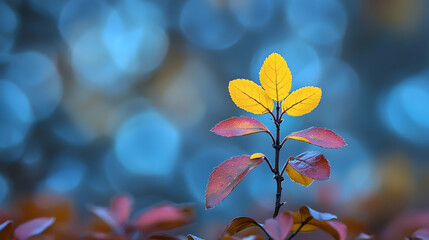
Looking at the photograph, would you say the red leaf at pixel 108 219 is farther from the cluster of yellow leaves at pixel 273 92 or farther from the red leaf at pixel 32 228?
the cluster of yellow leaves at pixel 273 92

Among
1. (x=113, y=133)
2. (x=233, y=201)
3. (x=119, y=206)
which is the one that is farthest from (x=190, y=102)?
(x=119, y=206)

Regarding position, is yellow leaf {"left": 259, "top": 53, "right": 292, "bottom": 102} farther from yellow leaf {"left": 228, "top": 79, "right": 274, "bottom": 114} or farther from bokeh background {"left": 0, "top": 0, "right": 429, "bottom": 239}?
bokeh background {"left": 0, "top": 0, "right": 429, "bottom": 239}

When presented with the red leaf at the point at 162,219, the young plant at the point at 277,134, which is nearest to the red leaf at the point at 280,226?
the young plant at the point at 277,134

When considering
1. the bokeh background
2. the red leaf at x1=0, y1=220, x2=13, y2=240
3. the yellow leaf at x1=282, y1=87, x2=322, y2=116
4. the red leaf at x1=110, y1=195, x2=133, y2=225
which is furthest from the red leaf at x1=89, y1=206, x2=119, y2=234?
the bokeh background

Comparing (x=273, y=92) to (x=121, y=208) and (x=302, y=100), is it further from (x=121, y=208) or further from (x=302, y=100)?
(x=121, y=208)

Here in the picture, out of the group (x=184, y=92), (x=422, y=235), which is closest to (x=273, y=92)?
(x=422, y=235)
